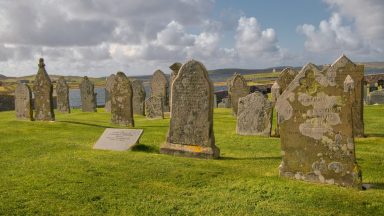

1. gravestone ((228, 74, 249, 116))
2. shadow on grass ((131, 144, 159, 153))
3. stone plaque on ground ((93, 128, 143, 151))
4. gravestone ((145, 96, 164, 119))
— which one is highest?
gravestone ((228, 74, 249, 116))

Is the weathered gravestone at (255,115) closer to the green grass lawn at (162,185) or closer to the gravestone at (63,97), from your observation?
the green grass lawn at (162,185)

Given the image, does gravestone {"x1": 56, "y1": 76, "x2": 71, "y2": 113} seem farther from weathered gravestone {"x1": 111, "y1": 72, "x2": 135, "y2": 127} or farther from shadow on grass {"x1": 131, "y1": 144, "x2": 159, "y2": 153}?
shadow on grass {"x1": 131, "y1": 144, "x2": 159, "y2": 153}

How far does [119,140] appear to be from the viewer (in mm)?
12797

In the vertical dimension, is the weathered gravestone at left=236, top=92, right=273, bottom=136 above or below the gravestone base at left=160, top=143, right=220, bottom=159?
above

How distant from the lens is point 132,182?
28.6 ft

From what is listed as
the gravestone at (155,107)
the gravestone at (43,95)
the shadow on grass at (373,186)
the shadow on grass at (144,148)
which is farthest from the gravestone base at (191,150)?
the gravestone at (155,107)

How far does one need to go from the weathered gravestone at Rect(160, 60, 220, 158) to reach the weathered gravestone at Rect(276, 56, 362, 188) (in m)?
2.85

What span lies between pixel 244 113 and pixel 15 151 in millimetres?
8798

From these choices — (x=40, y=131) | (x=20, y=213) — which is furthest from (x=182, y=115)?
(x=40, y=131)

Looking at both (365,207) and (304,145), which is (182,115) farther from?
(365,207)

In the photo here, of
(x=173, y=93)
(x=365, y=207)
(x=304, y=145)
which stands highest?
(x=173, y=93)

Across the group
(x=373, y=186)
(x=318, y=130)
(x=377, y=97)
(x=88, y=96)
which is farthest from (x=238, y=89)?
(x=373, y=186)

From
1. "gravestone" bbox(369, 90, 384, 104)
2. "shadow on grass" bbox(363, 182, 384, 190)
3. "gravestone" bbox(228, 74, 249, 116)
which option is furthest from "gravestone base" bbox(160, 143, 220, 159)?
"gravestone" bbox(369, 90, 384, 104)

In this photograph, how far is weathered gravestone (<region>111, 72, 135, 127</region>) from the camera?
19.5m
